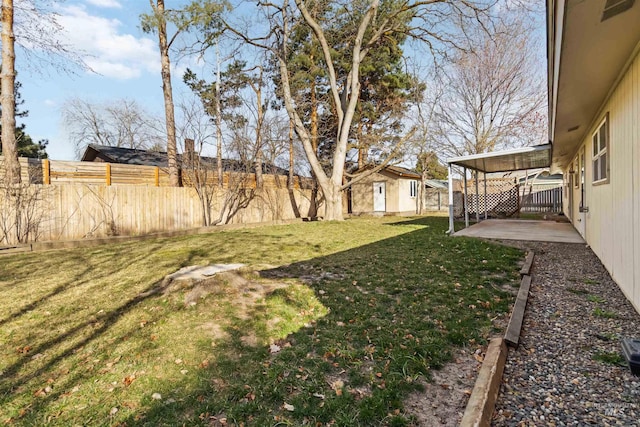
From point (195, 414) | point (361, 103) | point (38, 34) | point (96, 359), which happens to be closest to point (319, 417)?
point (195, 414)

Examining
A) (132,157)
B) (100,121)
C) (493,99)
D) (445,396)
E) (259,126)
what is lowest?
(445,396)

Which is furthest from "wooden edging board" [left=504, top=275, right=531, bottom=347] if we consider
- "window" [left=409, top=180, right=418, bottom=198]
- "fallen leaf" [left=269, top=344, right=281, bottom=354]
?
"window" [left=409, top=180, right=418, bottom=198]

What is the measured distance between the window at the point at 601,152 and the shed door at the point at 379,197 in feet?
46.8

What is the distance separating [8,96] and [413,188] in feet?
65.7

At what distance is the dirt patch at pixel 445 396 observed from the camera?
6.02 feet

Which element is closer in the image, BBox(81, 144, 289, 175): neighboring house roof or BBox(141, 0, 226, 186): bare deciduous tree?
BBox(141, 0, 226, 186): bare deciduous tree

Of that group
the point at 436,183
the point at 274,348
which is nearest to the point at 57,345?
the point at 274,348

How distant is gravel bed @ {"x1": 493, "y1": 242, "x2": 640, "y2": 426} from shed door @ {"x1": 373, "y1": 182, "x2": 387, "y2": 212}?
16.2 meters

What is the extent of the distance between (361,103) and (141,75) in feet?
36.7

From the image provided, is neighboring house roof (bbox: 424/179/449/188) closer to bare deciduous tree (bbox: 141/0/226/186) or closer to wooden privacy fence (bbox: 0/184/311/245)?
wooden privacy fence (bbox: 0/184/311/245)

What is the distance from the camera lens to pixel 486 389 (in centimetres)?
193

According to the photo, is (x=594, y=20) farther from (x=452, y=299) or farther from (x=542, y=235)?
(x=542, y=235)

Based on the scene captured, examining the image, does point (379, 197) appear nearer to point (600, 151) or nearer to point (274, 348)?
point (600, 151)

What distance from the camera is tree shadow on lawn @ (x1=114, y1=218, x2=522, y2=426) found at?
74.7 inches
